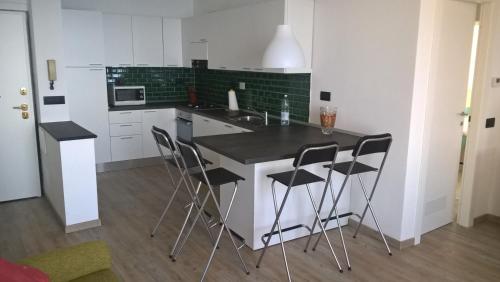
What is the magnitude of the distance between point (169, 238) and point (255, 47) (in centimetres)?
221

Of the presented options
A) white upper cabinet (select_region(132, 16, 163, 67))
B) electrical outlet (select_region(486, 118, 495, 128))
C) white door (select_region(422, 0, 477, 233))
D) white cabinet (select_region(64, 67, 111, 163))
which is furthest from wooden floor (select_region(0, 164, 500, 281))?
white upper cabinet (select_region(132, 16, 163, 67))

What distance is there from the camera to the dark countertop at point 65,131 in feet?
12.1

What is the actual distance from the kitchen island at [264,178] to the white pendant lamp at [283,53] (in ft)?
2.13

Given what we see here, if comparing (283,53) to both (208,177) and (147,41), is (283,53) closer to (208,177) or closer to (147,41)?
(208,177)

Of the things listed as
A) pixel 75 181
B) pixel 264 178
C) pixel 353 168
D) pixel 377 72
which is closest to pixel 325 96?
pixel 377 72

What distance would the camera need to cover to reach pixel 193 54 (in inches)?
233

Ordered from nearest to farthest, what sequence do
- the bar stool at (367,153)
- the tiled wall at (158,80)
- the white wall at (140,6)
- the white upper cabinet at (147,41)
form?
the bar stool at (367,153), the white wall at (140,6), the white upper cabinet at (147,41), the tiled wall at (158,80)

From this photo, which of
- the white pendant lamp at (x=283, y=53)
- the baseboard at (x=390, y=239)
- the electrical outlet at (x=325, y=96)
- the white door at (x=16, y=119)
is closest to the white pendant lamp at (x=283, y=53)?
the white pendant lamp at (x=283, y=53)

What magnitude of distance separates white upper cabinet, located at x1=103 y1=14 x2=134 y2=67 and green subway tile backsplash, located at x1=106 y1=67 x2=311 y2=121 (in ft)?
0.82

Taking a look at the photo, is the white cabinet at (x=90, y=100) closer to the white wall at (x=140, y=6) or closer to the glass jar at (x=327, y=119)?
the white wall at (x=140, y=6)

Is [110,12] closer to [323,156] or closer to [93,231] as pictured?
[93,231]

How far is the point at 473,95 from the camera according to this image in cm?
382

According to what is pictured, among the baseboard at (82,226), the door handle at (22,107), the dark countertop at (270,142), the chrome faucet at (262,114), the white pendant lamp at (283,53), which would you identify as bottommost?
the baseboard at (82,226)

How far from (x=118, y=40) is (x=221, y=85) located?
1545 mm
